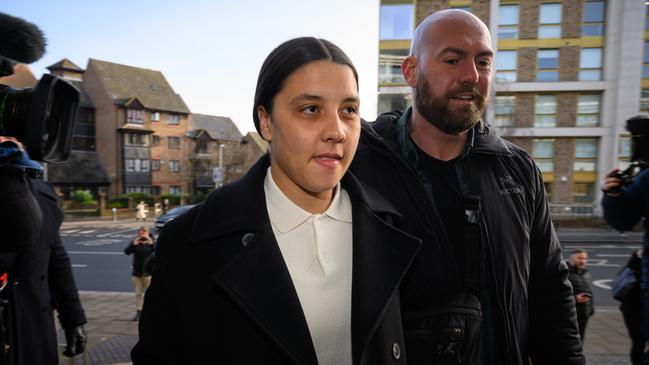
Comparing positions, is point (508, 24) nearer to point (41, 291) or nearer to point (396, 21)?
point (396, 21)

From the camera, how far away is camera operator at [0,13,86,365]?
5.41 ft

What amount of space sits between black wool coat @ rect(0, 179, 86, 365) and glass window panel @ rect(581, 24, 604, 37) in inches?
1155

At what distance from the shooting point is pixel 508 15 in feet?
80.8

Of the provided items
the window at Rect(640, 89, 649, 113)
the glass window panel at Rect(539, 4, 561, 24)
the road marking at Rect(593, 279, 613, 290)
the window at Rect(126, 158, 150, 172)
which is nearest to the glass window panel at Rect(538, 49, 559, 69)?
the glass window panel at Rect(539, 4, 561, 24)

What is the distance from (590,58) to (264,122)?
96.4 feet

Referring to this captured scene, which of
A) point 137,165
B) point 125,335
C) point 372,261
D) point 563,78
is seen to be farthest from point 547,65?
point 137,165

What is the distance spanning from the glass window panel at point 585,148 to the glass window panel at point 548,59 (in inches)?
193

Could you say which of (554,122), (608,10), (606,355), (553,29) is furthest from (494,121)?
(606,355)

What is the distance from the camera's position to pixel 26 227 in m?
1.75

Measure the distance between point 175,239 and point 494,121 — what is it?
25763 millimetres

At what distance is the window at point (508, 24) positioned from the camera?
2456cm

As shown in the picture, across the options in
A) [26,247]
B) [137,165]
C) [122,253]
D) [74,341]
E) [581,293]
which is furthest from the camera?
[137,165]

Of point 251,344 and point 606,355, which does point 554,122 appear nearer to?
point 606,355

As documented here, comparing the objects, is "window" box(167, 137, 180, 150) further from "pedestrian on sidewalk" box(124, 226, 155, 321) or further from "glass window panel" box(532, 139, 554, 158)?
"pedestrian on sidewalk" box(124, 226, 155, 321)
